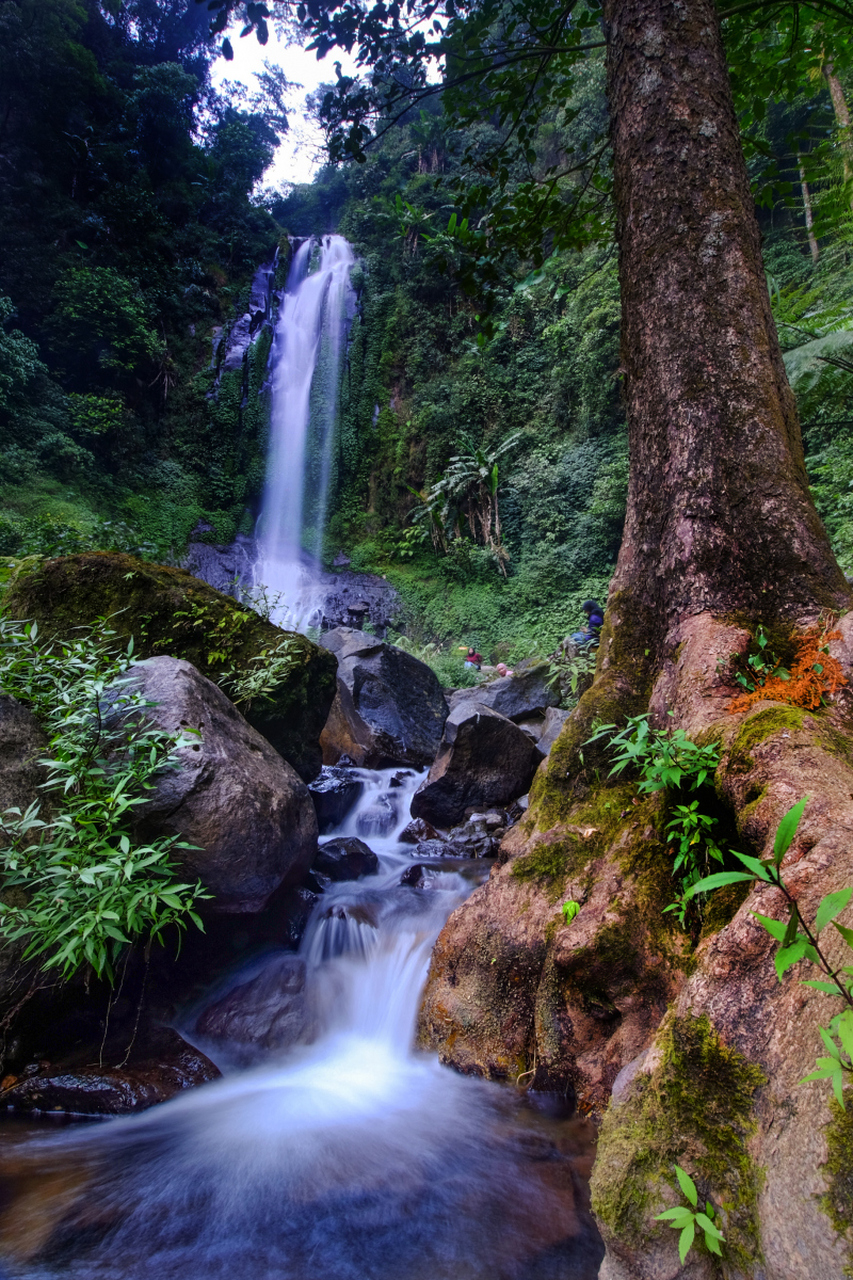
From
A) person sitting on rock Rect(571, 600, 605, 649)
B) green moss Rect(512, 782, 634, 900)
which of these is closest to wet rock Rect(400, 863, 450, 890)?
green moss Rect(512, 782, 634, 900)

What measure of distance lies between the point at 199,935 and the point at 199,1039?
56 centimetres

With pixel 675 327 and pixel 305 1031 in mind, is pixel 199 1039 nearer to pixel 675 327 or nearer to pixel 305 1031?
pixel 305 1031

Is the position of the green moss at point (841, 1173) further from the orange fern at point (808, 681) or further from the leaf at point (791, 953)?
the orange fern at point (808, 681)

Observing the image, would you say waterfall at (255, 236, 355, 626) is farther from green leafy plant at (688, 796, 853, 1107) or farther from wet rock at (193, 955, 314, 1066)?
green leafy plant at (688, 796, 853, 1107)

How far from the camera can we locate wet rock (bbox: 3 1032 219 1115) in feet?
9.27

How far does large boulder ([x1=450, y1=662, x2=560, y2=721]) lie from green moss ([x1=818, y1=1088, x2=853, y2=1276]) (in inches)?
347

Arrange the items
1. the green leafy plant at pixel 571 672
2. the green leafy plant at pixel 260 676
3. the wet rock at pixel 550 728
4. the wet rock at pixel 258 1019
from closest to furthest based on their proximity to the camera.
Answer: the wet rock at pixel 258 1019
the green leafy plant at pixel 260 676
the wet rock at pixel 550 728
the green leafy plant at pixel 571 672

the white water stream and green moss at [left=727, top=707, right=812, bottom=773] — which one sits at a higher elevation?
green moss at [left=727, top=707, right=812, bottom=773]

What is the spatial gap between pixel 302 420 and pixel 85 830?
21.7 m

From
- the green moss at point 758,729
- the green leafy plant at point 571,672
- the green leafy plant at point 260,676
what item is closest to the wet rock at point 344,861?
the green leafy plant at point 260,676

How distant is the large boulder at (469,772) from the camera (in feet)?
22.9

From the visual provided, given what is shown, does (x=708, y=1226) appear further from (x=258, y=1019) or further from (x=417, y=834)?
(x=417, y=834)

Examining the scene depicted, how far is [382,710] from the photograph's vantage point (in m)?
9.03

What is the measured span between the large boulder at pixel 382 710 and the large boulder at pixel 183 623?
8.17 ft
